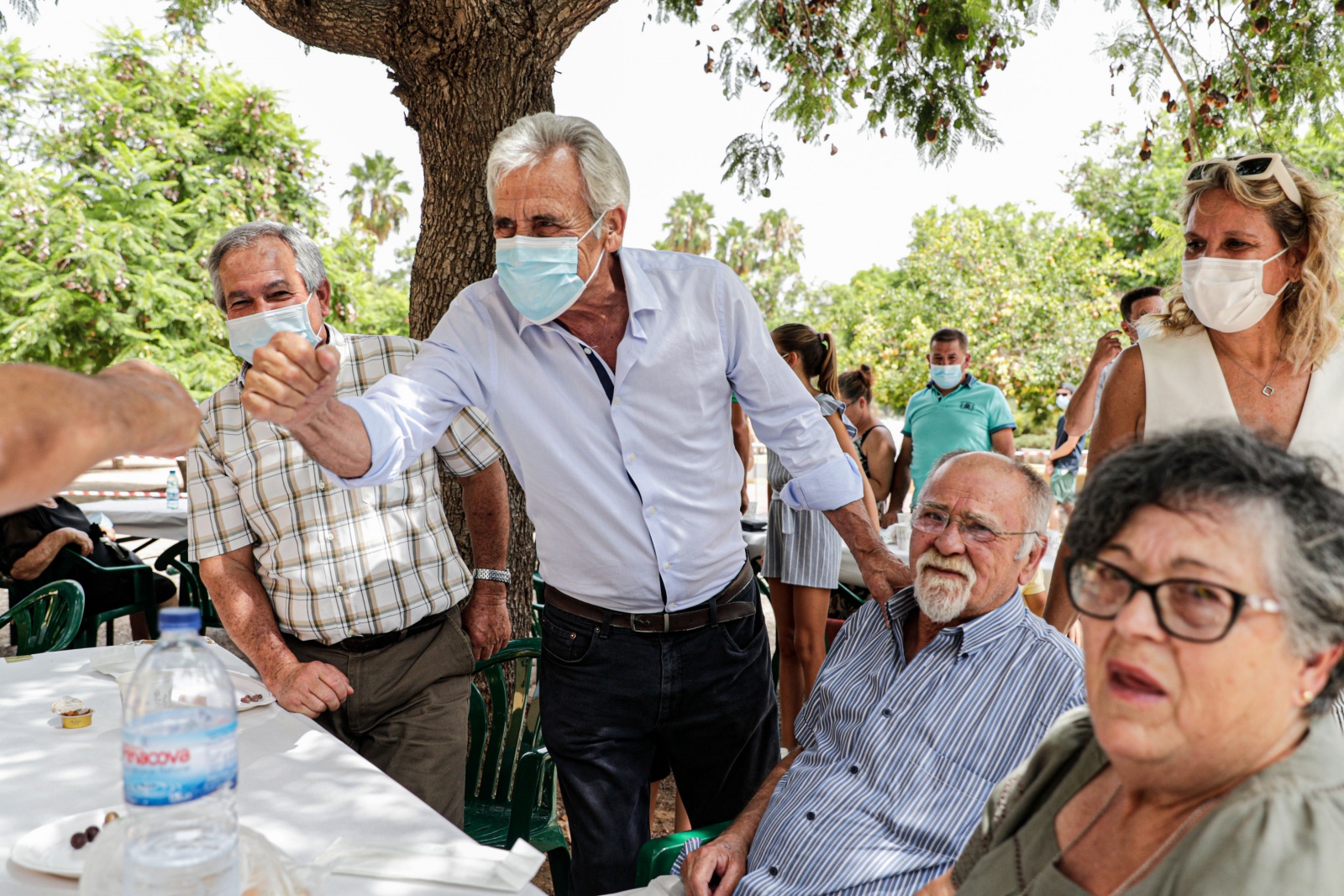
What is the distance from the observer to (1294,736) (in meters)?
1.06

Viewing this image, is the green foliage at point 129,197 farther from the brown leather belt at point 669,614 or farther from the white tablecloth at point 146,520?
the brown leather belt at point 669,614

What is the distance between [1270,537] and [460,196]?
3731 mm

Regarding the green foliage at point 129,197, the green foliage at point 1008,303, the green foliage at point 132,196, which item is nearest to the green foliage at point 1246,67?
the green foliage at point 132,196

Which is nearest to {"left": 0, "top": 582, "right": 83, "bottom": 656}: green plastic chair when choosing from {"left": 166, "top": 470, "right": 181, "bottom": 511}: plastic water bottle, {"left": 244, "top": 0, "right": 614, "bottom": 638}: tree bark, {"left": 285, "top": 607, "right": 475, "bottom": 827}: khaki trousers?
{"left": 244, "top": 0, "right": 614, "bottom": 638}: tree bark

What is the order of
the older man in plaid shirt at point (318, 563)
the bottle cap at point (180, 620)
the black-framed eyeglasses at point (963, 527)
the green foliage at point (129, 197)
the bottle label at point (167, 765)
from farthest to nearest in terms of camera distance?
1. the green foliage at point (129, 197)
2. the older man in plaid shirt at point (318, 563)
3. the black-framed eyeglasses at point (963, 527)
4. the bottle cap at point (180, 620)
5. the bottle label at point (167, 765)

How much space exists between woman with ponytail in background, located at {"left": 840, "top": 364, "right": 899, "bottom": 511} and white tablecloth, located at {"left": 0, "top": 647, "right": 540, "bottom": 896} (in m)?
5.28

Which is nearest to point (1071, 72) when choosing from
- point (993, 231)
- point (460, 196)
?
point (460, 196)

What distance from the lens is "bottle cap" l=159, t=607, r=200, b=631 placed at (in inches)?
57.6

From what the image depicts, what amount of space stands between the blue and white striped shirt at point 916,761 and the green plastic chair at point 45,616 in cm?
320

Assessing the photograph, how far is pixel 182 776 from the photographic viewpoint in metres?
1.30

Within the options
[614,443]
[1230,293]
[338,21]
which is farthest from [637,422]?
[338,21]

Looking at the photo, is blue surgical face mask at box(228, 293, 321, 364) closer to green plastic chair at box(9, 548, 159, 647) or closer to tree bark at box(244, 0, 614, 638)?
tree bark at box(244, 0, 614, 638)

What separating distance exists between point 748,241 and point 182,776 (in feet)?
154

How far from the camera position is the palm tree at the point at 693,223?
1844 inches
